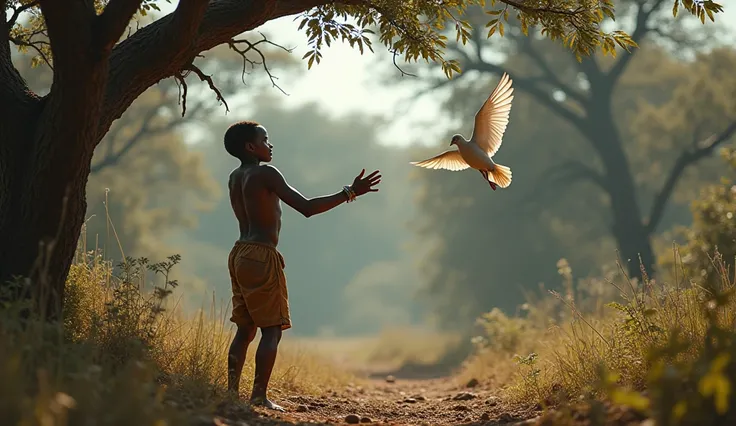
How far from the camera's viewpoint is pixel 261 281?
223 inches

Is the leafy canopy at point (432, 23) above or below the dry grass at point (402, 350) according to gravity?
below

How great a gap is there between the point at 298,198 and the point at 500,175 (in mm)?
1804

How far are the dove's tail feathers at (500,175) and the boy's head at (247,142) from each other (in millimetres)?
1796

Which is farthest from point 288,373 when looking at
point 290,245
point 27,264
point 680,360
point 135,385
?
point 290,245

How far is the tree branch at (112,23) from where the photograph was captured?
4.85 m

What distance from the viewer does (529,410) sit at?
19.9ft

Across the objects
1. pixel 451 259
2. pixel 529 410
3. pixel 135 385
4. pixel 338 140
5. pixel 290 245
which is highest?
pixel 338 140

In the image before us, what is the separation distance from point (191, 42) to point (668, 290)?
3.80 m

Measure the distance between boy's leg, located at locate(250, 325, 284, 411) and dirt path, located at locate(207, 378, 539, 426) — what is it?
0.22 m

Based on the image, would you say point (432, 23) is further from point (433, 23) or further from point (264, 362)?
point (264, 362)

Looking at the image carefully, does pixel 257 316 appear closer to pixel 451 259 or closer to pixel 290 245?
pixel 451 259

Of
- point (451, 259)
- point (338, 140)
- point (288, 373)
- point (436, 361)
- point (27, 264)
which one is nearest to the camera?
point (27, 264)

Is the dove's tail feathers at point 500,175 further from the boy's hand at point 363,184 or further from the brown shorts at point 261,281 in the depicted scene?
the brown shorts at point 261,281

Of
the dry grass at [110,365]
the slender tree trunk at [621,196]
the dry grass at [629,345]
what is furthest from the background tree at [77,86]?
the slender tree trunk at [621,196]
